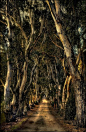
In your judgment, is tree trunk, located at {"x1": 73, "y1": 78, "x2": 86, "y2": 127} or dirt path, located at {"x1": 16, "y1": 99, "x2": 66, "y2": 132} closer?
tree trunk, located at {"x1": 73, "y1": 78, "x2": 86, "y2": 127}

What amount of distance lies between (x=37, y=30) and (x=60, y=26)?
900cm

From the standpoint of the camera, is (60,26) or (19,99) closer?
(60,26)

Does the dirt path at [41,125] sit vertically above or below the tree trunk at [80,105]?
below

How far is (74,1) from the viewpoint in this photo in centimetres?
1272

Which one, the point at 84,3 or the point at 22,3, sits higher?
the point at 22,3

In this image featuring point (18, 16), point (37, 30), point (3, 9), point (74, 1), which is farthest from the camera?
point (37, 30)

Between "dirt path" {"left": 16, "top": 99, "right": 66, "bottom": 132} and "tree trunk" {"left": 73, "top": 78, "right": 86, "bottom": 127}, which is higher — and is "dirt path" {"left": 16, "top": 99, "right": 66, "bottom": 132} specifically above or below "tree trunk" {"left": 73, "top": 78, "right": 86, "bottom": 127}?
below

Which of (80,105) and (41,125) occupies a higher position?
(80,105)

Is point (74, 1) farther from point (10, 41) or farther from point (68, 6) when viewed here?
point (10, 41)

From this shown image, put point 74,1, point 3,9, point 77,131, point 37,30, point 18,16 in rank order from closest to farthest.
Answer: point 77,131 → point 74,1 → point 3,9 → point 18,16 → point 37,30

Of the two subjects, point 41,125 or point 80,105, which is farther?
point 41,125

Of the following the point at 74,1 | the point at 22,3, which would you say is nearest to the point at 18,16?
the point at 22,3

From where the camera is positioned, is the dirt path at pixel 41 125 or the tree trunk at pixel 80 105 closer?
the tree trunk at pixel 80 105

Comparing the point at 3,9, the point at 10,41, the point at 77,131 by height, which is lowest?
the point at 77,131
